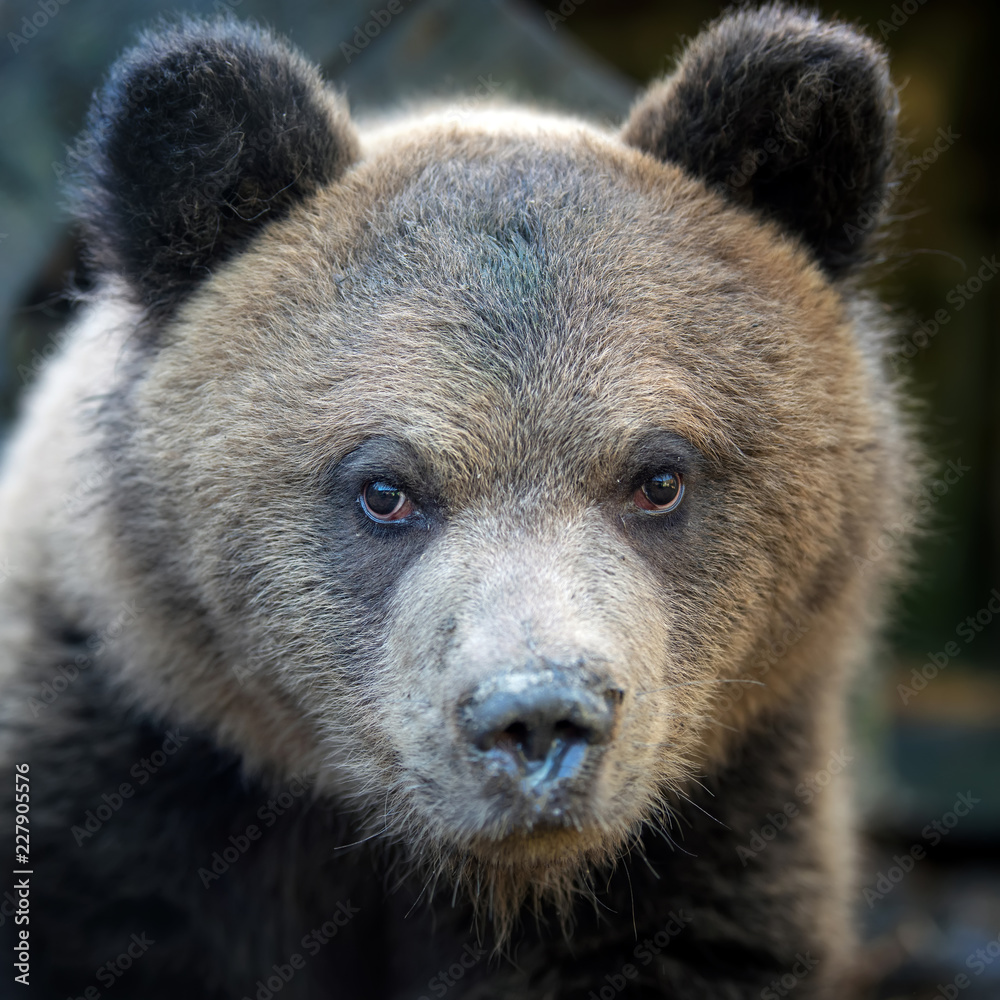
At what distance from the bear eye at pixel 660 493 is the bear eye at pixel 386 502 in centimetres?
67

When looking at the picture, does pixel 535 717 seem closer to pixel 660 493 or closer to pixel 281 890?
pixel 660 493

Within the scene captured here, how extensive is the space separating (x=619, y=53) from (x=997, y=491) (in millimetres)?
5594

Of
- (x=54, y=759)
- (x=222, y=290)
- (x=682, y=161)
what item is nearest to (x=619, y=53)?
(x=682, y=161)

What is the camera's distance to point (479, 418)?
3.11m

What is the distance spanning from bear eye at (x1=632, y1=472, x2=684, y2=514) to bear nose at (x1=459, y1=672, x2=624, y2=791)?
0.74 meters

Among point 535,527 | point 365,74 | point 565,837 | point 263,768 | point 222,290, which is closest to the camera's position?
point 565,837

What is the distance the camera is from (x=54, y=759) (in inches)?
160

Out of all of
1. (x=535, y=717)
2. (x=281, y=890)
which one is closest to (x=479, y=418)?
(x=535, y=717)

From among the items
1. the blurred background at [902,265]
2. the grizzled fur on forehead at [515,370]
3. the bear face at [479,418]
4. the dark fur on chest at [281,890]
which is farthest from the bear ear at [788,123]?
the dark fur on chest at [281,890]

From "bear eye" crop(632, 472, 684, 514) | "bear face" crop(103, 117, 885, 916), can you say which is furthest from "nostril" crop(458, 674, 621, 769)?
"bear eye" crop(632, 472, 684, 514)

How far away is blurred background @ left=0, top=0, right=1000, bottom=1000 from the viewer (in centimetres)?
558

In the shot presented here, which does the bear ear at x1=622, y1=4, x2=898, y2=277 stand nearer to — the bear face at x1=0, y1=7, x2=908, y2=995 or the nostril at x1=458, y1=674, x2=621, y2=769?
the bear face at x1=0, y1=7, x2=908, y2=995

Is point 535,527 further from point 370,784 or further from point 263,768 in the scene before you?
point 263,768

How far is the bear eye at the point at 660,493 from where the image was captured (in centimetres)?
325
